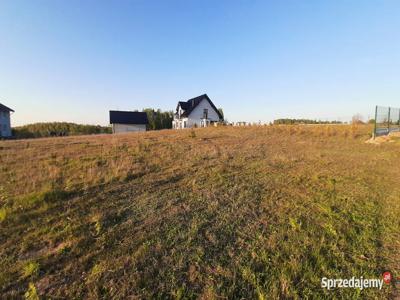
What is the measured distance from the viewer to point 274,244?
2.77 m

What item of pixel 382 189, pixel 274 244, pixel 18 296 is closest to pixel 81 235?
pixel 18 296

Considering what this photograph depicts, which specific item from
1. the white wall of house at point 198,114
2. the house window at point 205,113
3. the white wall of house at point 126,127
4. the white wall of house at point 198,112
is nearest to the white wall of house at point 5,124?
the white wall of house at point 126,127

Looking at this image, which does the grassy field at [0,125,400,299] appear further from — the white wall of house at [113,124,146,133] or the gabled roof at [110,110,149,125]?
the gabled roof at [110,110,149,125]

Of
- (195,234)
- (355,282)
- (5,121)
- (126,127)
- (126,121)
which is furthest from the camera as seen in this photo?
(126,127)

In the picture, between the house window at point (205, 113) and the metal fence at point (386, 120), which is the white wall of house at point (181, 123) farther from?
the metal fence at point (386, 120)

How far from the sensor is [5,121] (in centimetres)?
3422

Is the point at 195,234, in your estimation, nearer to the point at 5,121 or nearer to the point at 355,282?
the point at 355,282

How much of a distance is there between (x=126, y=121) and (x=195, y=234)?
44.8 metres

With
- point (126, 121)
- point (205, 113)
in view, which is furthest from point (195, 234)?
point (126, 121)

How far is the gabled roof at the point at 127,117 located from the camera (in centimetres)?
4289

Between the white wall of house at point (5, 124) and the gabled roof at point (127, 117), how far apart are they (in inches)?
659

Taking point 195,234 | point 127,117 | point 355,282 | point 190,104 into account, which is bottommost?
point 355,282

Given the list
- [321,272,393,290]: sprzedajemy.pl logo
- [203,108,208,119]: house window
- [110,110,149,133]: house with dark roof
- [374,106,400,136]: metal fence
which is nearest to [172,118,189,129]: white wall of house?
[203,108,208,119]: house window

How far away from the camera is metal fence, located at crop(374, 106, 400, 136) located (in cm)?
1498
